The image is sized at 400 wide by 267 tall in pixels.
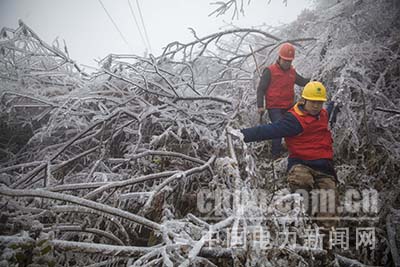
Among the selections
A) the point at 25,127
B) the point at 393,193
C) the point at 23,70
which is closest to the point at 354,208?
the point at 393,193

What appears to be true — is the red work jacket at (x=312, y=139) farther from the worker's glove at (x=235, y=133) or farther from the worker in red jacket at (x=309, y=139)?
the worker's glove at (x=235, y=133)

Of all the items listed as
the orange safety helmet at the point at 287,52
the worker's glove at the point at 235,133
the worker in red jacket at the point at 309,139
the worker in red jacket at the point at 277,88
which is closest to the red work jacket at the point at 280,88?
the worker in red jacket at the point at 277,88

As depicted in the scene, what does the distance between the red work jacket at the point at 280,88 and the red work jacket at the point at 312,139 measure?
884 millimetres

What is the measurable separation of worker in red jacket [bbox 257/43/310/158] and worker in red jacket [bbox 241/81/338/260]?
794 millimetres

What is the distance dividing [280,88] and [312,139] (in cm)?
106

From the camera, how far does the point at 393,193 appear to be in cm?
256

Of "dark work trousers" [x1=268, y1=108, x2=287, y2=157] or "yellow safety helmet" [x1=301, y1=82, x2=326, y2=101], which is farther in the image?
"dark work trousers" [x1=268, y1=108, x2=287, y2=157]

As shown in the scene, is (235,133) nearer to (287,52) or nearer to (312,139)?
(312,139)

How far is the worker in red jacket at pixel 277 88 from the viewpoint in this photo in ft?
11.2

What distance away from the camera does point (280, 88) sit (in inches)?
136

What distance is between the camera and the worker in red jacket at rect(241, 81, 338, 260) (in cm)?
250

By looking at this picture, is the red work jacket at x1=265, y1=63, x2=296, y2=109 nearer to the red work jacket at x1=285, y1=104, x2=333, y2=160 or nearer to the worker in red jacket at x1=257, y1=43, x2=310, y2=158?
the worker in red jacket at x1=257, y1=43, x2=310, y2=158

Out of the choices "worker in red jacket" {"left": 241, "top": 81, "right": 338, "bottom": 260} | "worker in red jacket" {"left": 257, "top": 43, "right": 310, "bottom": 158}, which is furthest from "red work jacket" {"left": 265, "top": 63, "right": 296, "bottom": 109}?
"worker in red jacket" {"left": 241, "top": 81, "right": 338, "bottom": 260}

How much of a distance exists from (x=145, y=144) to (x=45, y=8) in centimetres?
6898
